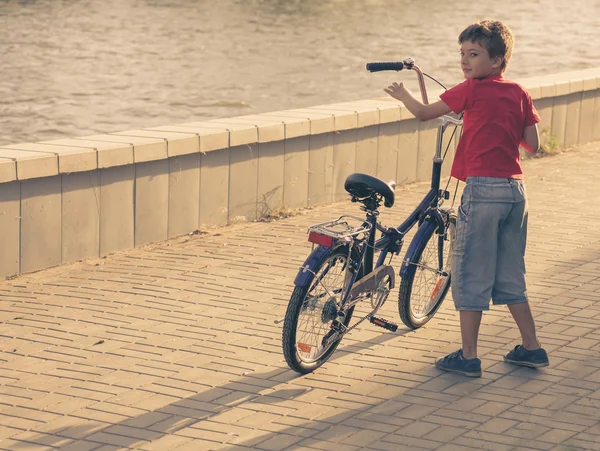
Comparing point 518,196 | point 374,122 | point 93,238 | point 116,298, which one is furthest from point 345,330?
point 374,122

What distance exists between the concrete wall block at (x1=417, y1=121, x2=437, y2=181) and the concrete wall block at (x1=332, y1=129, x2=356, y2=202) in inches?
36.7

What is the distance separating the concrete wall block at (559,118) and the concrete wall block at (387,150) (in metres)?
A: 2.56

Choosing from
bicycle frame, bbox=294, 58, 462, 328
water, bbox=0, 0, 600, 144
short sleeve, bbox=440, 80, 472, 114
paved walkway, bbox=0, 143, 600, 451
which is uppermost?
short sleeve, bbox=440, 80, 472, 114

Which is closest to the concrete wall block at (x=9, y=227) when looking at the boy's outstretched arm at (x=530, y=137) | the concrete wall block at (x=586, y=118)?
the boy's outstretched arm at (x=530, y=137)

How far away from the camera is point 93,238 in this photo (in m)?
8.12

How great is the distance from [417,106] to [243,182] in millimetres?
3583

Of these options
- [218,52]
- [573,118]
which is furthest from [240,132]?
[218,52]

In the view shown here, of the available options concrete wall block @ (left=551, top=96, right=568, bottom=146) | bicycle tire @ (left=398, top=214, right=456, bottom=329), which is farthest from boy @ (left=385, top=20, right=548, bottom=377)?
concrete wall block @ (left=551, top=96, right=568, bottom=146)

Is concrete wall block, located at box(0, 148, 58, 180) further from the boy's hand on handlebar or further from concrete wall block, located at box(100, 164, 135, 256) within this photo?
the boy's hand on handlebar

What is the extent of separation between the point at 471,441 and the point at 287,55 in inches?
1059

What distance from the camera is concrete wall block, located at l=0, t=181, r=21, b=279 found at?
7539 mm

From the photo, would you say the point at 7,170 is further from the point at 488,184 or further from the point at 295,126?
the point at 488,184

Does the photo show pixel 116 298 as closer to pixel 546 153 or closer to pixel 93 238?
pixel 93 238

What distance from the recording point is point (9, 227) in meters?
7.58
